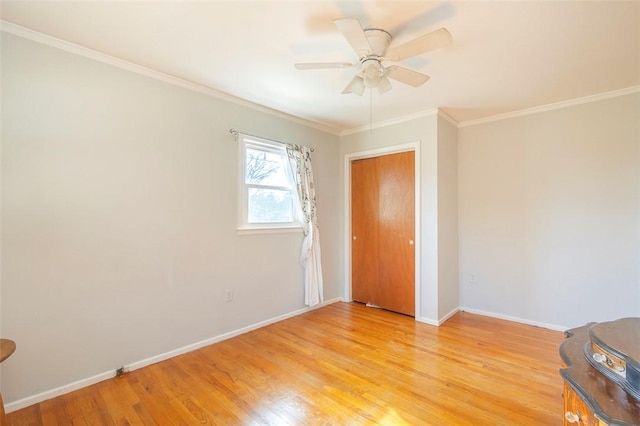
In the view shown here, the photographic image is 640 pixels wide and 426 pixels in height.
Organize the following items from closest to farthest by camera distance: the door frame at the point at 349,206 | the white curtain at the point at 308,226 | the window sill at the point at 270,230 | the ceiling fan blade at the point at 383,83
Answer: the ceiling fan blade at the point at 383,83 < the window sill at the point at 270,230 < the door frame at the point at 349,206 < the white curtain at the point at 308,226

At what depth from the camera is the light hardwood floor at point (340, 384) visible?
1856mm

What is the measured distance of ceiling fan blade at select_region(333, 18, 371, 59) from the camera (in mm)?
1585

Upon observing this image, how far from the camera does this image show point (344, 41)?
6.81 ft

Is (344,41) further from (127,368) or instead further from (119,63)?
(127,368)

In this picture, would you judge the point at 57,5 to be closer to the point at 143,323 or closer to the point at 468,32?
the point at 143,323

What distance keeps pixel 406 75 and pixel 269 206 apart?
2.05 metres

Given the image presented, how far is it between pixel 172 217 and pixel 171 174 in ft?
1.26

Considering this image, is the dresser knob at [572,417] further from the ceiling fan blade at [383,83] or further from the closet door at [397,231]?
the closet door at [397,231]

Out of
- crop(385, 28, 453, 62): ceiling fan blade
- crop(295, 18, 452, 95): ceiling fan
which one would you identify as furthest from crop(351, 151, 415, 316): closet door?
crop(385, 28, 453, 62): ceiling fan blade

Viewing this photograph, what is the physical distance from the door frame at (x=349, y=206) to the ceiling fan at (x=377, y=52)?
4.95ft

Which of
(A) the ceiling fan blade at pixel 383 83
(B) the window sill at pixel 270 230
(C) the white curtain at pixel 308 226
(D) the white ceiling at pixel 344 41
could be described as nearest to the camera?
(D) the white ceiling at pixel 344 41

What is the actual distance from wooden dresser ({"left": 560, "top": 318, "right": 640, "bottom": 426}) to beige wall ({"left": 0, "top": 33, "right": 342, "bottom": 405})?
2697 mm

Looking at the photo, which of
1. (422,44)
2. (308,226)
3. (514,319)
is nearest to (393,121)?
(308,226)

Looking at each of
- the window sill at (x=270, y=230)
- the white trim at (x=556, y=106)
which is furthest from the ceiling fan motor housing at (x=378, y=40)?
the white trim at (x=556, y=106)
